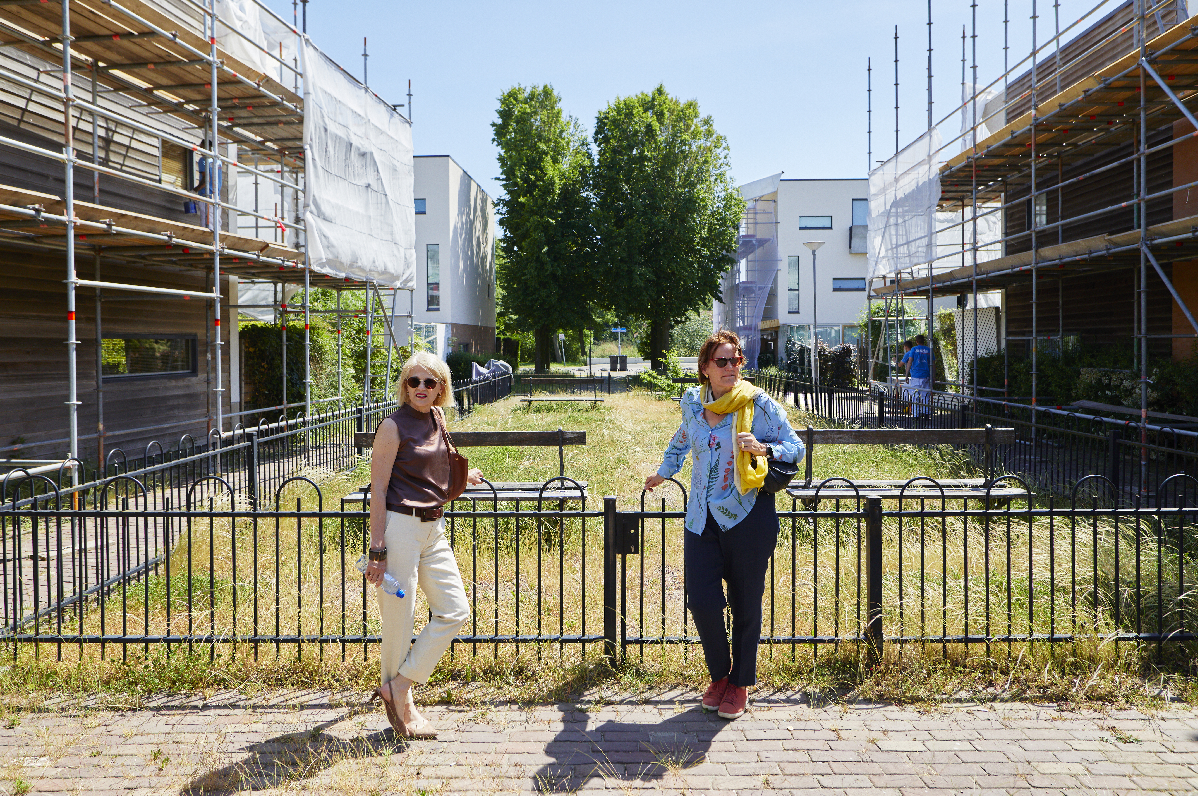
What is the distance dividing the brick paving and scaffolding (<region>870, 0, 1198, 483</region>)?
19.2ft

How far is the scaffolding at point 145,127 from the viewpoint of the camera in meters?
9.48

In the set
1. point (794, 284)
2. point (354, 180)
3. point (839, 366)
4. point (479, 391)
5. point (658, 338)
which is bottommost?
point (479, 391)

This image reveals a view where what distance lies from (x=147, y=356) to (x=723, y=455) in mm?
12057

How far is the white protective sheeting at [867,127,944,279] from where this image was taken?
18.8 metres

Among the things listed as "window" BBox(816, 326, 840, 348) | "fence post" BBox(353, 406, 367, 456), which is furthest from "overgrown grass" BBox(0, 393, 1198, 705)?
"window" BBox(816, 326, 840, 348)

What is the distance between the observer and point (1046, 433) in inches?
483

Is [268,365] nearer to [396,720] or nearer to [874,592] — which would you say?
[396,720]

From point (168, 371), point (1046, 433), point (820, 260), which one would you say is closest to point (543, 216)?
point (820, 260)

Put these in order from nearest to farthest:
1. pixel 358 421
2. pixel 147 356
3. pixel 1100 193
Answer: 1. pixel 147 356
2. pixel 358 421
3. pixel 1100 193

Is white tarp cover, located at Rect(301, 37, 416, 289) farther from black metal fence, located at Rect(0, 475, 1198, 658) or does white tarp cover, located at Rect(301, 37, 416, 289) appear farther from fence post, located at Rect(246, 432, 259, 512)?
black metal fence, located at Rect(0, 475, 1198, 658)

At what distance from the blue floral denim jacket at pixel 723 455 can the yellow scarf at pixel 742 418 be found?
5 centimetres

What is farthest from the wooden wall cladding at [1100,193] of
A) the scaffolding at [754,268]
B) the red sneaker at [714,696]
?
the scaffolding at [754,268]

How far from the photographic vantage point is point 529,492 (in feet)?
25.5

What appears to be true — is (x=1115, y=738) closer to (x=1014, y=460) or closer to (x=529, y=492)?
(x=529, y=492)
